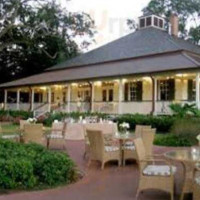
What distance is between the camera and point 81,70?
32.1 metres

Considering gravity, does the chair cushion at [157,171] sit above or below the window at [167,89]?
below

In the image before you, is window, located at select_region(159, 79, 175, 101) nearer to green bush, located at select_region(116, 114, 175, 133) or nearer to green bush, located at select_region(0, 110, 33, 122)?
green bush, located at select_region(116, 114, 175, 133)

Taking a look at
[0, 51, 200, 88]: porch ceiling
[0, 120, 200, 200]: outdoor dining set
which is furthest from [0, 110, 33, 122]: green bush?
[0, 120, 200, 200]: outdoor dining set

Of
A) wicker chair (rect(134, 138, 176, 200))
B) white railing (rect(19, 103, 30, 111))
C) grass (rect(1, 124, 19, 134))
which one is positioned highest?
white railing (rect(19, 103, 30, 111))

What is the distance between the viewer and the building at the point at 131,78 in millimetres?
24422

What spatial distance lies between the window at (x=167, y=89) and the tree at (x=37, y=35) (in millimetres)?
11776

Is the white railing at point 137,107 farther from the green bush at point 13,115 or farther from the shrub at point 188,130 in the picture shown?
the green bush at point 13,115

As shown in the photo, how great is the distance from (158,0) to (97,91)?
74.0 feet

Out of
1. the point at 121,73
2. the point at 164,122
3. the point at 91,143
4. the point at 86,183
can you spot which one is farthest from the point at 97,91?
the point at 86,183

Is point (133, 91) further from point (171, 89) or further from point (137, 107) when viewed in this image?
point (171, 89)

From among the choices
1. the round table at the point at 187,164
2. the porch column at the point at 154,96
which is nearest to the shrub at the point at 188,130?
the porch column at the point at 154,96

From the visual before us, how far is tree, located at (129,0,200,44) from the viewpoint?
45794mm

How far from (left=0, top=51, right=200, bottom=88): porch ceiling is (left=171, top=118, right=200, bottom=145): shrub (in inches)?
232

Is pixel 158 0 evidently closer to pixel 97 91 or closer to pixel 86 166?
pixel 97 91
